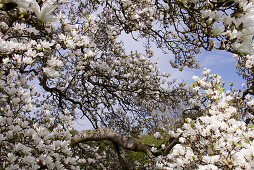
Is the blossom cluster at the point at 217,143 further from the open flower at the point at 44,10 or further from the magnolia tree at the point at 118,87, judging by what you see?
the open flower at the point at 44,10

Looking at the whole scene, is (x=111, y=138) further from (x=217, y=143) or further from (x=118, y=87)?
(x=217, y=143)

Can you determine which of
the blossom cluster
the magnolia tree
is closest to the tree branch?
the magnolia tree

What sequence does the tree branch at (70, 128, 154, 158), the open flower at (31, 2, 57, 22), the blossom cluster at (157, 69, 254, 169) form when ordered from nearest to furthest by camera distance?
the open flower at (31, 2, 57, 22) < the blossom cluster at (157, 69, 254, 169) < the tree branch at (70, 128, 154, 158)

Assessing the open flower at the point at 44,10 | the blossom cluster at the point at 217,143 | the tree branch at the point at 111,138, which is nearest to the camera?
the open flower at the point at 44,10

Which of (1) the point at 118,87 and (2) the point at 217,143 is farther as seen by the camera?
(1) the point at 118,87

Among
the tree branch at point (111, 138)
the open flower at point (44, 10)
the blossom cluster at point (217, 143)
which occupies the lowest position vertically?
the blossom cluster at point (217, 143)

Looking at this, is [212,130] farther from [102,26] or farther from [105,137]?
[102,26]

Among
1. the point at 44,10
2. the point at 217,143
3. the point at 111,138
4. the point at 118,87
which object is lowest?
the point at 217,143

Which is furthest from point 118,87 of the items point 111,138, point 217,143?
point 217,143

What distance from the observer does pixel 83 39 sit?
3.78 meters

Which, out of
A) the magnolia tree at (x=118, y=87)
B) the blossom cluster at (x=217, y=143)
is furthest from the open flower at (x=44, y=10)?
the blossom cluster at (x=217, y=143)

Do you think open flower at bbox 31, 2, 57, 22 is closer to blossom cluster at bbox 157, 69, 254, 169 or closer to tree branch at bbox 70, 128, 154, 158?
blossom cluster at bbox 157, 69, 254, 169

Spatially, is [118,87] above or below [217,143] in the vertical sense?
above

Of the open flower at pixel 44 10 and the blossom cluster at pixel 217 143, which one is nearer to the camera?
the open flower at pixel 44 10
